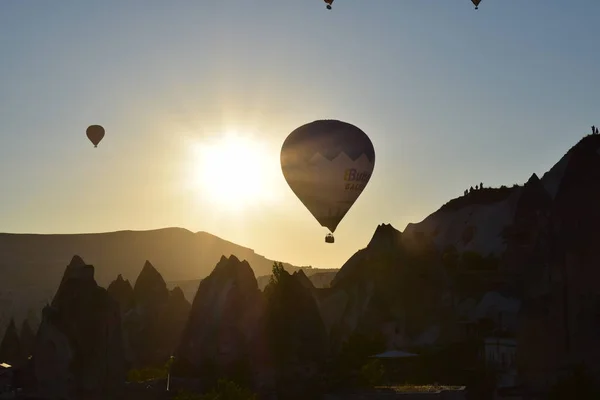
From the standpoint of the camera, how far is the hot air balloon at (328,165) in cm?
5784

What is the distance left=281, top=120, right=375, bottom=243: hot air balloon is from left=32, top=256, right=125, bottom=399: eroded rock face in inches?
537

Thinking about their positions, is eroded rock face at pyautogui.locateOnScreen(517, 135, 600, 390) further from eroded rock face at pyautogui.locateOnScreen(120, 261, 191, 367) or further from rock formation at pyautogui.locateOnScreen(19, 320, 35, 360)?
rock formation at pyautogui.locateOnScreen(19, 320, 35, 360)

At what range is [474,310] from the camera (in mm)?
78688

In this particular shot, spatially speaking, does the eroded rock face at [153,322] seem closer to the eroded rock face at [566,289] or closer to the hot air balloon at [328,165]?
the hot air balloon at [328,165]

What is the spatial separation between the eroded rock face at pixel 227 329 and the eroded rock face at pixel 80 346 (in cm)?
732

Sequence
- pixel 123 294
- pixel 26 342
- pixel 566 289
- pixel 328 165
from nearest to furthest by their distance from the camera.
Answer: pixel 328 165 → pixel 566 289 → pixel 123 294 → pixel 26 342

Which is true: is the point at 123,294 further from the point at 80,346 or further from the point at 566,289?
the point at 566,289

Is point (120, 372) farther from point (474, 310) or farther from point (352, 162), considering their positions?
point (474, 310)

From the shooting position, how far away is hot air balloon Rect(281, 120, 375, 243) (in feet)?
190

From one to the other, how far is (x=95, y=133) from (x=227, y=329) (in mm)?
19869

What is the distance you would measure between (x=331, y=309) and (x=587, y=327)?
29430 mm

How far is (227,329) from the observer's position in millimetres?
58906

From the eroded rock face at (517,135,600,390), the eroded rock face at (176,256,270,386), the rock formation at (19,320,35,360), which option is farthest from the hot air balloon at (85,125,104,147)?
the eroded rock face at (517,135,600,390)

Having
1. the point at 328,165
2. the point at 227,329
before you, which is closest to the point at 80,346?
the point at 227,329
